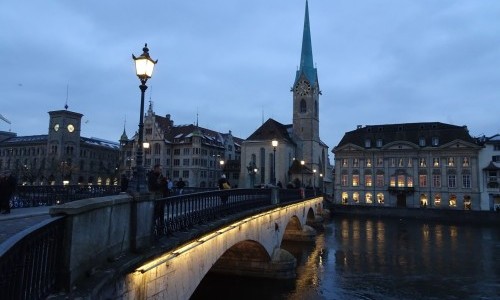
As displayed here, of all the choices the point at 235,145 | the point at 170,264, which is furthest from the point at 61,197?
the point at 235,145

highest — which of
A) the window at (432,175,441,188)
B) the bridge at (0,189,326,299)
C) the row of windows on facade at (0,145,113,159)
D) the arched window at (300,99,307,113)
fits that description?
the arched window at (300,99,307,113)

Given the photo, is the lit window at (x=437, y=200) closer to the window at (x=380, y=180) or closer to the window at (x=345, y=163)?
the window at (x=380, y=180)

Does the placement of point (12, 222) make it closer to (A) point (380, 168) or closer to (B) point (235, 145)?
(A) point (380, 168)

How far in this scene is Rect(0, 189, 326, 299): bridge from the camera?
4881 millimetres

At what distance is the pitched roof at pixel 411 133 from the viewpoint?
71.5 m

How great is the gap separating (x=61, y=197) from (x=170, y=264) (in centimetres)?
1070

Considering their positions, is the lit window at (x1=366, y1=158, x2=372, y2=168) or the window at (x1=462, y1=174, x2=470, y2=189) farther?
the lit window at (x1=366, y1=158, x2=372, y2=168)

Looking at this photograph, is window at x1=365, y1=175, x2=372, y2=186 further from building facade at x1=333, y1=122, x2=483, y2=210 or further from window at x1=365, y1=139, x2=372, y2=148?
window at x1=365, y1=139, x2=372, y2=148

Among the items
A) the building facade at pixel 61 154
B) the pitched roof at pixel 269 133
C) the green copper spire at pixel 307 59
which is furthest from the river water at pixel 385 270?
the building facade at pixel 61 154

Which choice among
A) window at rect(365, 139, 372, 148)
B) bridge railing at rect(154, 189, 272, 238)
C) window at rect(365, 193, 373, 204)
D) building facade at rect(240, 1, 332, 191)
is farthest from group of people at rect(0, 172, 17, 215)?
window at rect(365, 139, 372, 148)

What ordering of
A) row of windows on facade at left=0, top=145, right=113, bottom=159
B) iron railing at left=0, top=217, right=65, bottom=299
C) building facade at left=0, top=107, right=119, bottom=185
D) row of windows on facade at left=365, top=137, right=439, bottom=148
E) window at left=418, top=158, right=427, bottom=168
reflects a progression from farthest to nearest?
row of windows on facade at left=0, top=145, right=113, bottom=159 < building facade at left=0, top=107, right=119, bottom=185 < window at left=418, top=158, right=427, bottom=168 < row of windows on facade at left=365, top=137, right=439, bottom=148 < iron railing at left=0, top=217, right=65, bottom=299

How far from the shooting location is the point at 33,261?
487 cm

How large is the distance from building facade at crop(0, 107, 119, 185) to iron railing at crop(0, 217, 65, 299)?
257 feet

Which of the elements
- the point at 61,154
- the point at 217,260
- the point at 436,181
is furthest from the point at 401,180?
the point at 61,154
